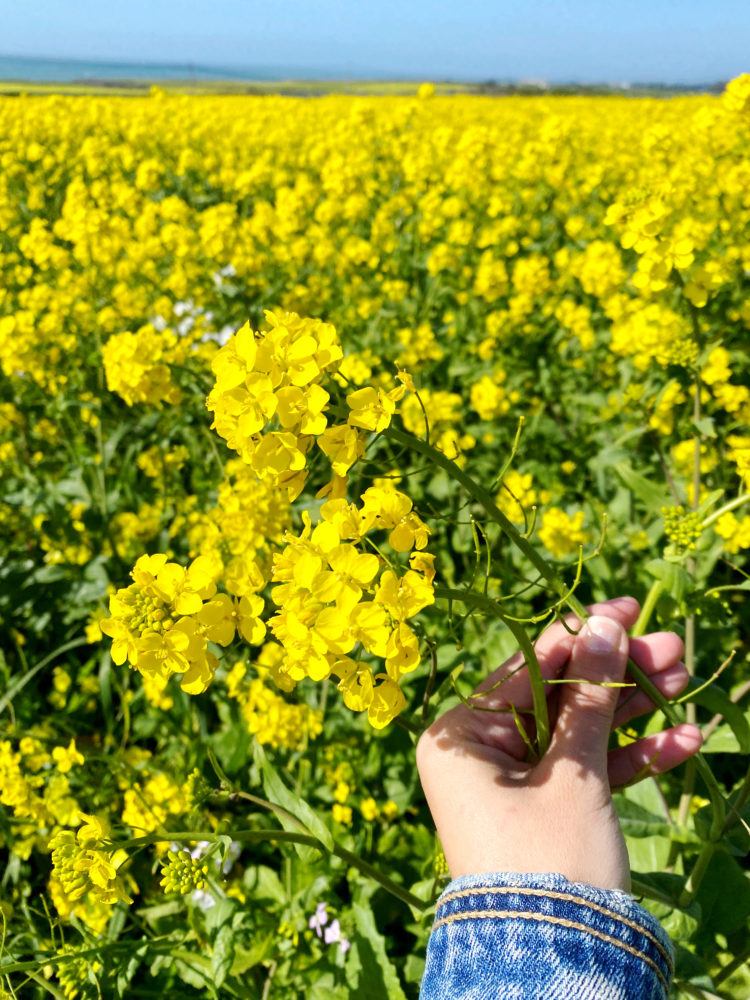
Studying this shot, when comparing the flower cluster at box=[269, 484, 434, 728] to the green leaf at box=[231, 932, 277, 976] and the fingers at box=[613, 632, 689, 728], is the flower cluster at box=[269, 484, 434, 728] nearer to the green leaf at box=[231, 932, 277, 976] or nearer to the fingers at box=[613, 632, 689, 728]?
the fingers at box=[613, 632, 689, 728]

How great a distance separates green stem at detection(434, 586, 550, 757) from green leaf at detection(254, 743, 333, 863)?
404 mm

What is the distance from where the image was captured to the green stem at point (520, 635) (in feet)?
3.27

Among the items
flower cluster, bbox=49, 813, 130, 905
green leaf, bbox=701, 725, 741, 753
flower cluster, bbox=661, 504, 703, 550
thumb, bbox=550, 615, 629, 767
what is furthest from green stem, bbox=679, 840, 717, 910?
flower cluster, bbox=49, 813, 130, 905

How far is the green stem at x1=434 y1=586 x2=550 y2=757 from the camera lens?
100 cm

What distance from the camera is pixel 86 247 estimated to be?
4145mm

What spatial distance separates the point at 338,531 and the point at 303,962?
1.50 metres

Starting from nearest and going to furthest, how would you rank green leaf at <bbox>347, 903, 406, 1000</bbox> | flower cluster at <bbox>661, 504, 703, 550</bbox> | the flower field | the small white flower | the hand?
the flower field
the hand
flower cluster at <bbox>661, 504, 703, 550</bbox>
green leaf at <bbox>347, 903, 406, 1000</bbox>
the small white flower

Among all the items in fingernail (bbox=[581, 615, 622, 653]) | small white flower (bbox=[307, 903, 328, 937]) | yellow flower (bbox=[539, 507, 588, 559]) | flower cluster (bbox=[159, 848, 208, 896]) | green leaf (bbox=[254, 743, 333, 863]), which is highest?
fingernail (bbox=[581, 615, 622, 653])

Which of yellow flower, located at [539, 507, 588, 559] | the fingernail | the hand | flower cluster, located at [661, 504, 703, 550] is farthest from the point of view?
yellow flower, located at [539, 507, 588, 559]

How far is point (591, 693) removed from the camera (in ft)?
4.46

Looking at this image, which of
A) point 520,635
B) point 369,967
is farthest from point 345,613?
point 369,967

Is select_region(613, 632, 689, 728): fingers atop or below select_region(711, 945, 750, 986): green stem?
atop

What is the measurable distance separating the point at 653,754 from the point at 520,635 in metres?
0.71

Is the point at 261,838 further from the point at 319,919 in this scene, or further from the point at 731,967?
the point at 731,967
